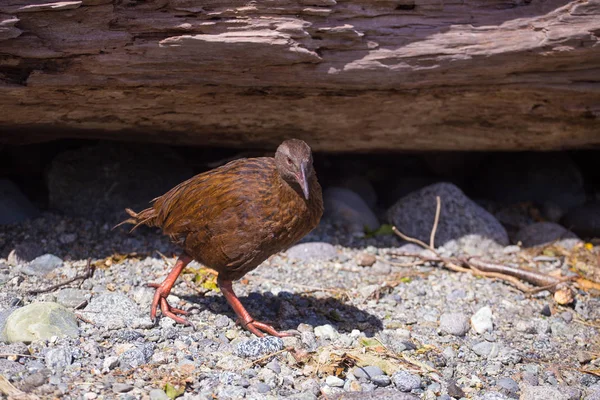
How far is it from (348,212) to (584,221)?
8.31ft

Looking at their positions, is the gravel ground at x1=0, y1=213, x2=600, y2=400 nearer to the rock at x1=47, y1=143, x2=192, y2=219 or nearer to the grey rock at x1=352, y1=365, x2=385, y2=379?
the grey rock at x1=352, y1=365, x2=385, y2=379

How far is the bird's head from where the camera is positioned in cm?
433

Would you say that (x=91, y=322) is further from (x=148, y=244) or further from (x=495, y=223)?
→ (x=495, y=223)

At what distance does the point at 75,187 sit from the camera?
6352 mm

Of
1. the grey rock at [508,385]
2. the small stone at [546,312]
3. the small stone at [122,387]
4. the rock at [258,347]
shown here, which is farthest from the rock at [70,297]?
the small stone at [546,312]

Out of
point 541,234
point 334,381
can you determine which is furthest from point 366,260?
point 334,381

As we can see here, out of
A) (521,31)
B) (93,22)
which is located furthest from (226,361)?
(521,31)

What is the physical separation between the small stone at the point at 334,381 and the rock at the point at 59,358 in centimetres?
155

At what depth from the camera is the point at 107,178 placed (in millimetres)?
6449

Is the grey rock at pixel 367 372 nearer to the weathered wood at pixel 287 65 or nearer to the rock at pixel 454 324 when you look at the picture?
the rock at pixel 454 324

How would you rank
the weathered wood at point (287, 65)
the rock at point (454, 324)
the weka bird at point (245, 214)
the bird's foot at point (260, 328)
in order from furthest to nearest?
the rock at point (454, 324)
the weathered wood at point (287, 65)
the bird's foot at point (260, 328)
the weka bird at point (245, 214)

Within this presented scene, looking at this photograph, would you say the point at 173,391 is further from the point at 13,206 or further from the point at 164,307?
the point at 13,206

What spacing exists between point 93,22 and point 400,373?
10.7ft

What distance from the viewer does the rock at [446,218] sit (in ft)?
21.7
